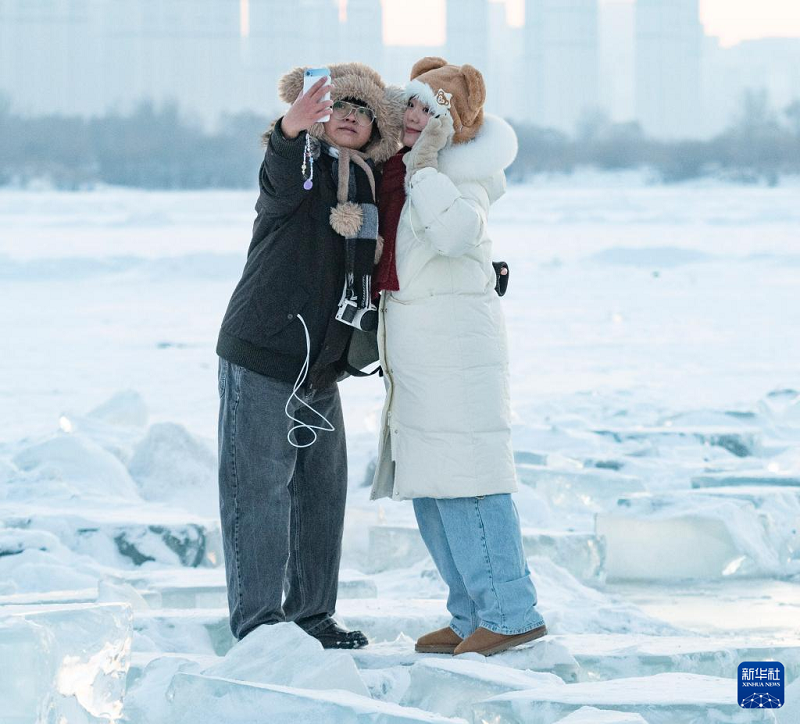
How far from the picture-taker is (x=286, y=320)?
8.24ft

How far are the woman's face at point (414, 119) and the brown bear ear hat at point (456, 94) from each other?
0.05ft

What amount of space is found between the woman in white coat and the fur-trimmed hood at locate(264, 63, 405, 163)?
0.10 feet

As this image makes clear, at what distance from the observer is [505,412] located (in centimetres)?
257

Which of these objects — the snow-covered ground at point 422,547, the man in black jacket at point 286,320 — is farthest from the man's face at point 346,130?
the snow-covered ground at point 422,547

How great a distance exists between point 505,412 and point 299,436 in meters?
0.45

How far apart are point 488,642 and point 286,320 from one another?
0.77 metres

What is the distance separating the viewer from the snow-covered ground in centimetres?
216

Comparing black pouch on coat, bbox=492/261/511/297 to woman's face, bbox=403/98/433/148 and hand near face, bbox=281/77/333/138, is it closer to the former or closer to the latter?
woman's face, bbox=403/98/433/148

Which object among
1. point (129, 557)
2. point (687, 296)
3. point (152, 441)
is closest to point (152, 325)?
point (687, 296)

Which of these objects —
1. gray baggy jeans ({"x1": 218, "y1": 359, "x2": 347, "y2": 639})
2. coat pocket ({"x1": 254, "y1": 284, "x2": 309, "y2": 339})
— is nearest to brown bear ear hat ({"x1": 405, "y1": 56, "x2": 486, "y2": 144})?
coat pocket ({"x1": 254, "y1": 284, "x2": 309, "y2": 339})

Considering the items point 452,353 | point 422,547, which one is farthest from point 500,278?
point 422,547

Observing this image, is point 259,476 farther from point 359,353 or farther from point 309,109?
point 309,109

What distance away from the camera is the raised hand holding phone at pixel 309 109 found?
2.39 meters

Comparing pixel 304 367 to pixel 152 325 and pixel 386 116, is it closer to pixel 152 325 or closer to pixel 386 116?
pixel 386 116
